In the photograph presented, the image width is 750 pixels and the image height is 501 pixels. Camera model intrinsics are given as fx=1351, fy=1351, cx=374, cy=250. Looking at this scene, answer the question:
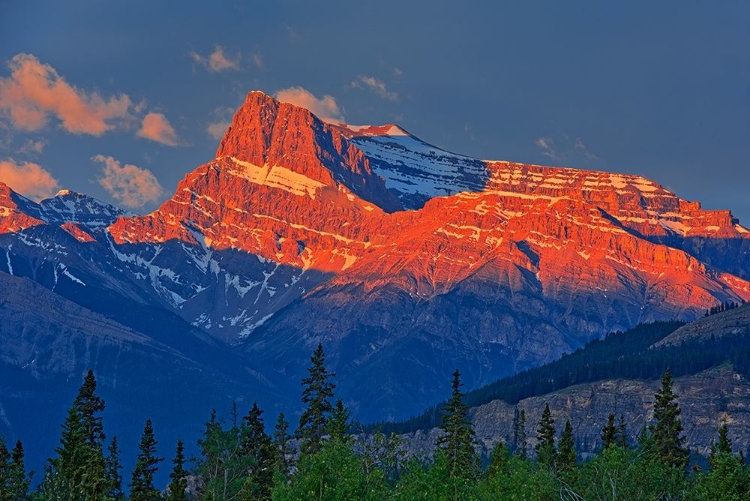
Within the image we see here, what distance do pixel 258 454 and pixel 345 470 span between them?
43.3 metres

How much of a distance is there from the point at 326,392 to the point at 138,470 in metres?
21.7

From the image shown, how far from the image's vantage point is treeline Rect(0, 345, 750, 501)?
387 ft

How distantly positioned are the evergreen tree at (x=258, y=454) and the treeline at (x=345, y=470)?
0.58 ft

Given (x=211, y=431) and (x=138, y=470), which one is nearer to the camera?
(x=138, y=470)

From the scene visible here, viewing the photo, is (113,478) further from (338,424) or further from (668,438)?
(668,438)

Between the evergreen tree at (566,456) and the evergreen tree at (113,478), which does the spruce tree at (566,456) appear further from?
the evergreen tree at (113,478)

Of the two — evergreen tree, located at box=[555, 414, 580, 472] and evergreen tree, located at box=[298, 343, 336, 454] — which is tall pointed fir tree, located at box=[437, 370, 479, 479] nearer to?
evergreen tree, located at box=[555, 414, 580, 472]

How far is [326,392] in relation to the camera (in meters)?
143

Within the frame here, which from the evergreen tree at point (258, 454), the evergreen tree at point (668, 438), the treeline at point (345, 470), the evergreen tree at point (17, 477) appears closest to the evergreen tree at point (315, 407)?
the treeline at point (345, 470)

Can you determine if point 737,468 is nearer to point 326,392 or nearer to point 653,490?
point 653,490

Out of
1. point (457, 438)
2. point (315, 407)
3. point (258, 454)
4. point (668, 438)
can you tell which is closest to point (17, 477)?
point (258, 454)

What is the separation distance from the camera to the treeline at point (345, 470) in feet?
387

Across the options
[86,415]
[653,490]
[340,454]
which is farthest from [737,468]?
[86,415]

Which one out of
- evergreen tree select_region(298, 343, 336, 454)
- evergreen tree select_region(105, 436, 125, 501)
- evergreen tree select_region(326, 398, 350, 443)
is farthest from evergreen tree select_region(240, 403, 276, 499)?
evergreen tree select_region(105, 436, 125, 501)
